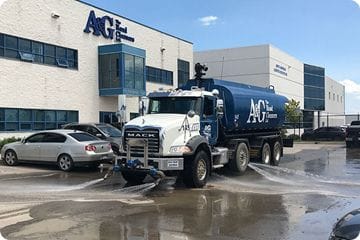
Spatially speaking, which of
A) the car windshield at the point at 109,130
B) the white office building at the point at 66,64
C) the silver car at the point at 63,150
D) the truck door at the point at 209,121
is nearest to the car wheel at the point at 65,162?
the silver car at the point at 63,150

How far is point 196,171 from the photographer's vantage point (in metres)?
12.8

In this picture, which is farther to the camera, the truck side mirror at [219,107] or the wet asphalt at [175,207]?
the truck side mirror at [219,107]

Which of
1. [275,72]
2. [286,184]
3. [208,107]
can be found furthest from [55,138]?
[275,72]

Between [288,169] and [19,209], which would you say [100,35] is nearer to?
[288,169]

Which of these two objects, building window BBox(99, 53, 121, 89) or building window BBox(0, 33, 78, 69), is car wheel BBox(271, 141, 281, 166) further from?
building window BBox(0, 33, 78, 69)

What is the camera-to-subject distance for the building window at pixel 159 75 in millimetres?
38156

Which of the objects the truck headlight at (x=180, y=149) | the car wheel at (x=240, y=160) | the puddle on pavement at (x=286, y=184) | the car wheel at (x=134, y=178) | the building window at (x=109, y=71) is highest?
the building window at (x=109, y=71)

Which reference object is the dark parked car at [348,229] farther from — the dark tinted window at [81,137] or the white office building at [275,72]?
the white office building at [275,72]

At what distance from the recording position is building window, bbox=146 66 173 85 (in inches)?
1502

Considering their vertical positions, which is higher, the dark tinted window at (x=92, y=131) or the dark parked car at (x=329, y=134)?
the dark tinted window at (x=92, y=131)

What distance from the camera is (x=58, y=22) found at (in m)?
28.6

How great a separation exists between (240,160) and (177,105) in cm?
372

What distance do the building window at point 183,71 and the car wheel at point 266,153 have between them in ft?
76.7

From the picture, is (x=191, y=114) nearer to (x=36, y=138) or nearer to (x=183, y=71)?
(x=36, y=138)
